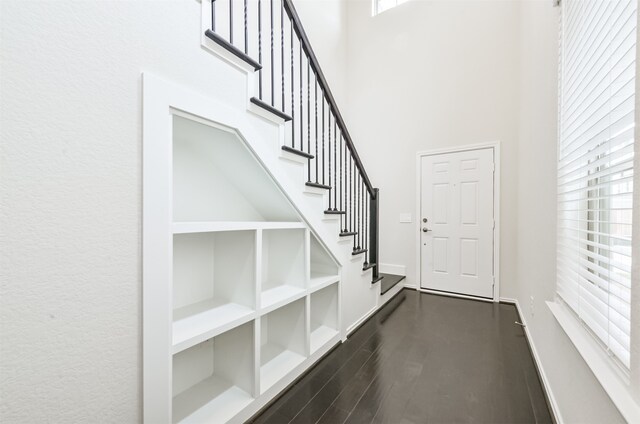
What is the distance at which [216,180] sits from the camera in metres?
1.65

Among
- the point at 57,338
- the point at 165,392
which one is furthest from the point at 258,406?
the point at 57,338

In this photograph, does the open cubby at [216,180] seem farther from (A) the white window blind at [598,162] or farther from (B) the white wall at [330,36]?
(B) the white wall at [330,36]

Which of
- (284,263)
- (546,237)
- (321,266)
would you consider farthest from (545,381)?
(284,263)

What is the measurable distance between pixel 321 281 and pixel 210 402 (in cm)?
98

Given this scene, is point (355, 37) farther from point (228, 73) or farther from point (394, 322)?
point (394, 322)

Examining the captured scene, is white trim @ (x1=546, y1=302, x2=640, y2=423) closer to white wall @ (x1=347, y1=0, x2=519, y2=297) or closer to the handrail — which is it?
the handrail

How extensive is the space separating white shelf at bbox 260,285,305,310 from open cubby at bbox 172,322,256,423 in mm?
149

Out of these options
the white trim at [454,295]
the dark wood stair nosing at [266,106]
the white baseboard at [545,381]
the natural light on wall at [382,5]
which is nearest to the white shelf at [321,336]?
the white baseboard at [545,381]

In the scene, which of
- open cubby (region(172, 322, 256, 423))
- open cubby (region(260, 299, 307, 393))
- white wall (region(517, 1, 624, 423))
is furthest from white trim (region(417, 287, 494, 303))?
open cubby (region(172, 322, 256, 423))

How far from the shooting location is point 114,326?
0.90m

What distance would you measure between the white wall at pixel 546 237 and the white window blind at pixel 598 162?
17 cm

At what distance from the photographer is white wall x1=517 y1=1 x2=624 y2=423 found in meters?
1.06

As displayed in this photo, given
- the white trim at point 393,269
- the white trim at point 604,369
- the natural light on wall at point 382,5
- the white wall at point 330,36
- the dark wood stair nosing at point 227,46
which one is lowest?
the white trim at point 393,269

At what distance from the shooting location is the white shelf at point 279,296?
1.55m
